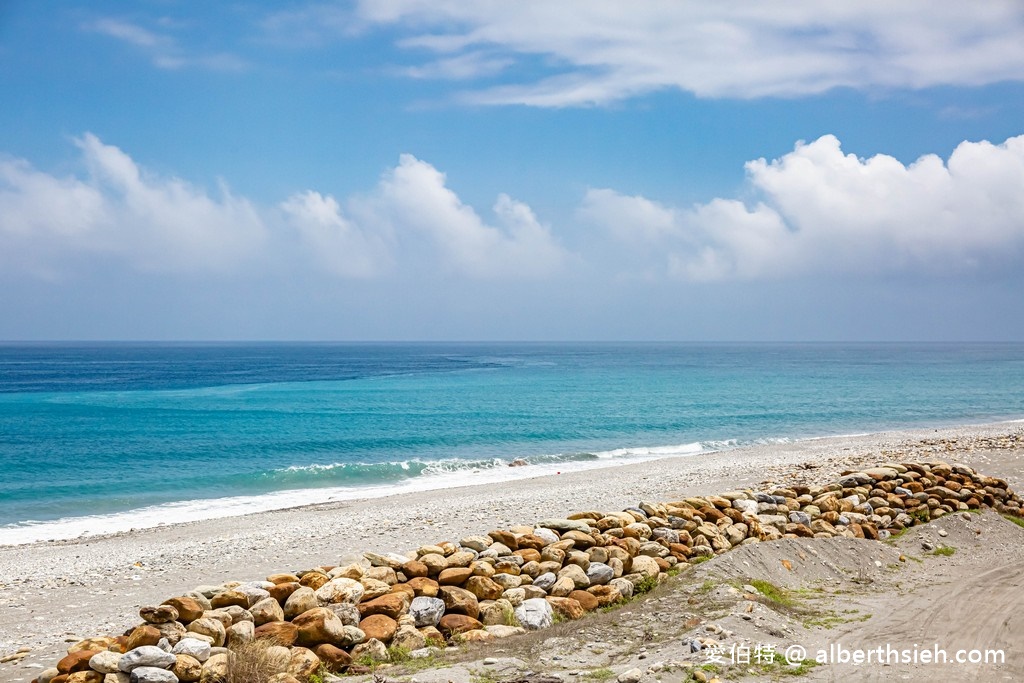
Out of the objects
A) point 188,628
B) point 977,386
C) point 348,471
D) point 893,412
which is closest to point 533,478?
point 348,471

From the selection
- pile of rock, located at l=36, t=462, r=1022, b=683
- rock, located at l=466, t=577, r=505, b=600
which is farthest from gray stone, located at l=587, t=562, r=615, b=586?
rock, located at l=466, t=577, r=505, b=600

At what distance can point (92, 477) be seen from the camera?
28016 millimetres

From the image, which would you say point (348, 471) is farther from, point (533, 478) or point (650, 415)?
point (650, 415)

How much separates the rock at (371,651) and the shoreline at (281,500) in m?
15.0

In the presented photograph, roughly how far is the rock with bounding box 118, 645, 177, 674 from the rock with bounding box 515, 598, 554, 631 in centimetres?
363

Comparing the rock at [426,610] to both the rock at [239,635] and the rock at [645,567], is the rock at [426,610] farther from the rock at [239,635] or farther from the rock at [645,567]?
the rock at [645,567]

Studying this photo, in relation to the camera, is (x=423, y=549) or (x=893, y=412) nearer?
(x=423, y=549)

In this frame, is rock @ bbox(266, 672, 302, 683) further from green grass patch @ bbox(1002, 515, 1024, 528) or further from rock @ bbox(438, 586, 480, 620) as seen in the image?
green grass patch @ bbox(1002, 515, 1024, 528)

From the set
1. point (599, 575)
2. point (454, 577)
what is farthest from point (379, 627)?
point (599, 575)

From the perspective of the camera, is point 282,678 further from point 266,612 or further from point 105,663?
point 105,663

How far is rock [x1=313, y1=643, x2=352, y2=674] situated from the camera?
24.2 feet

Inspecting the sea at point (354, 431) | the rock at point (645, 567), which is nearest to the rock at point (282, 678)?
the rock at point (645, 567)

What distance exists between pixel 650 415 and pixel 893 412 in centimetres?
1546

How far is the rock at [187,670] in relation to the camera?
22.1 feet
